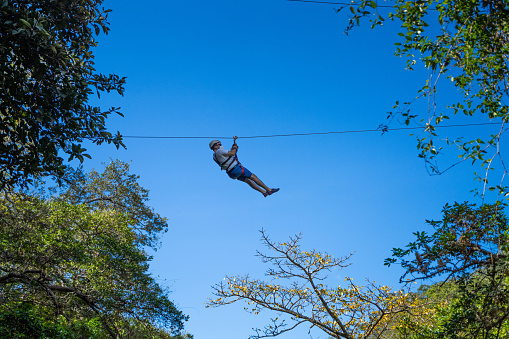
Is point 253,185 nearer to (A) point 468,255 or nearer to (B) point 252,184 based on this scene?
(B) point 252,184

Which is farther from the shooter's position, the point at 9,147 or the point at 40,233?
the point at 40,233

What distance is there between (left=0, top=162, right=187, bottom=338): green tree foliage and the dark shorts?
13.1ft

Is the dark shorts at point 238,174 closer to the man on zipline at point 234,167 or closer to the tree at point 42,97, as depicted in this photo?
the man on zipline at point 234,167

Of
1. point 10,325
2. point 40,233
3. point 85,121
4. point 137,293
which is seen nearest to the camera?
point 85,121

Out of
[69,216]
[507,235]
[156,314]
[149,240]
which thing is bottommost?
[507,235]

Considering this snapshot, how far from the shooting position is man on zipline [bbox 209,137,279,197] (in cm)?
830

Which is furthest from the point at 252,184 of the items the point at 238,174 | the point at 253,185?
the point at 238,174

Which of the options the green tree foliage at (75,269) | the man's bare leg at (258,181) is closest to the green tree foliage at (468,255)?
the man's bare leg at (258,181)

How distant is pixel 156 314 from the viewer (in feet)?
40.5

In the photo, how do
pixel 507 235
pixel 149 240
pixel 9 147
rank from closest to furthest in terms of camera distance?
pixel 507 235 < pixel 9 147 < pixel 149 240

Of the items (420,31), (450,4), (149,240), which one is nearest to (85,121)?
(420,31)

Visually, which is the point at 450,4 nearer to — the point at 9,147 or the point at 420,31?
the point at 420,31

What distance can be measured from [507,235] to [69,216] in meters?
11.2

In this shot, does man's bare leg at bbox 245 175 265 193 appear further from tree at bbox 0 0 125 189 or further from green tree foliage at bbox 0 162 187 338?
green tree foliage at bbox 0 162 187 338
